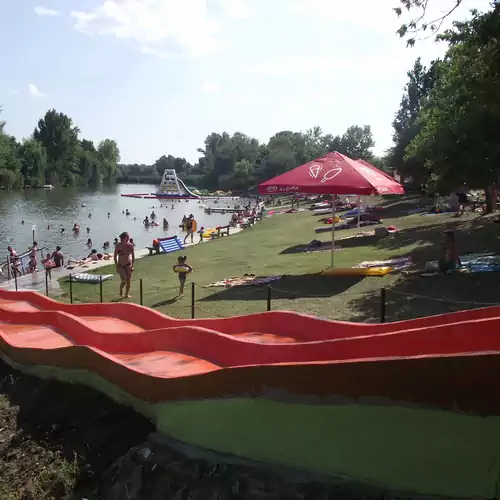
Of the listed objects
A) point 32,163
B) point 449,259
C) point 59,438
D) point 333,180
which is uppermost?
point 32,163

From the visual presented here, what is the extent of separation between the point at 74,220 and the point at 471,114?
54.5 m

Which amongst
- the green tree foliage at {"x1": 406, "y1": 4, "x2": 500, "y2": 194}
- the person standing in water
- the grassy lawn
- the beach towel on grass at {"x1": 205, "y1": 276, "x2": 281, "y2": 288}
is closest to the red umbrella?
the grassy lawn

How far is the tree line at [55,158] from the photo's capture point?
336 ft

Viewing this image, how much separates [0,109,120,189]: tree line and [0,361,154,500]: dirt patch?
327 feet

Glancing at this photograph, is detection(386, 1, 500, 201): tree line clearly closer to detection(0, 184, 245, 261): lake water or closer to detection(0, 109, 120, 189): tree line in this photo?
detection(0, 184, 245, 261): lake water

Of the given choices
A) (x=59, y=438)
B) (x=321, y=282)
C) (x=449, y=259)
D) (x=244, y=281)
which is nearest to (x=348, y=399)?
(x=59, y=438)

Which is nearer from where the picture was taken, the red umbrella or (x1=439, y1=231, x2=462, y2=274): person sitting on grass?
(x1=439, y1=231, x2=462, y2=274): person sitting on grass

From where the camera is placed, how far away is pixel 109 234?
51000 mm

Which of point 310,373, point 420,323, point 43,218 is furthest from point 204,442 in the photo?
point 43,218

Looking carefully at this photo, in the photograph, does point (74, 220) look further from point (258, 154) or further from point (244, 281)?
point (258, 154)

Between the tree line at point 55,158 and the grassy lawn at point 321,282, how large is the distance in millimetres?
86753

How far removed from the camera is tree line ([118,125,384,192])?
10800cm

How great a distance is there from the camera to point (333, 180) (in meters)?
14.3

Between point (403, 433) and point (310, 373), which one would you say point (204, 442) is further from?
point (403, 433)
